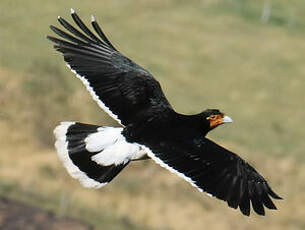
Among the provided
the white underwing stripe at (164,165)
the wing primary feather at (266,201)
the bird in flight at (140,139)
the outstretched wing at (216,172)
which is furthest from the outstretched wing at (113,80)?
the wing primary feather at (266,201)

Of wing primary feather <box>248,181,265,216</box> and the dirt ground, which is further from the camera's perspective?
the dirt ground

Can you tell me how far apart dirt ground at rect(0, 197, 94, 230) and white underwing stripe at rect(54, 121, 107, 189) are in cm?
847

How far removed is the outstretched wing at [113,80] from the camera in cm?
1579

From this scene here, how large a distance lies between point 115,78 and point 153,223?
1215cm

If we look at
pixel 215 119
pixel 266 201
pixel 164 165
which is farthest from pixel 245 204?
pixel 215 119

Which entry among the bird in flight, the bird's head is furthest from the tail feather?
the bird's head

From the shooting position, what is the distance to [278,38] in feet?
177

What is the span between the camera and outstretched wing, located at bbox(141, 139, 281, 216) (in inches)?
554

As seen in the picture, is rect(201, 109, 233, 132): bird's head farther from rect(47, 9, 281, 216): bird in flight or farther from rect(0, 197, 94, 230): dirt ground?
rect(0, 197, 94, 230): dirt ground

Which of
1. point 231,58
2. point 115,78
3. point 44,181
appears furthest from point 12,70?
point 115,78

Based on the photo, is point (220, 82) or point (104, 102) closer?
point (104, 102)

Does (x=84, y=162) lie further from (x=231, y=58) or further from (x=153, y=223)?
(x=231, y=58)

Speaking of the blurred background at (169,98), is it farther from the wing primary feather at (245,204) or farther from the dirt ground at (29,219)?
the wing primary feather at (245,204)

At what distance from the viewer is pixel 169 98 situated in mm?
38844
